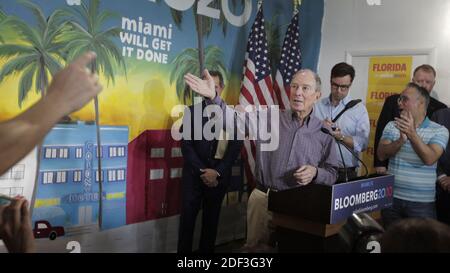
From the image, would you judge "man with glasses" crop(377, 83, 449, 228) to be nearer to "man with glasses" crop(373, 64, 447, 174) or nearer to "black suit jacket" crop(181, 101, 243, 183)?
"man with glasses" crop(373, 64, 447, 174)

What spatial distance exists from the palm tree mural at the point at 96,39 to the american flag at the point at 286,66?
1.88 m

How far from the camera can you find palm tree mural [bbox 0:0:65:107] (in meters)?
2.53

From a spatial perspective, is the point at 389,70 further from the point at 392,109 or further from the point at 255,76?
the point at 255,76

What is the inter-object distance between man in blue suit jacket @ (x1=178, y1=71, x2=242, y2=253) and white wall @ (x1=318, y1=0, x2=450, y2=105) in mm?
2117

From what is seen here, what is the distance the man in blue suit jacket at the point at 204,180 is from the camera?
338 centimetres

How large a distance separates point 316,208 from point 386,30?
345cm

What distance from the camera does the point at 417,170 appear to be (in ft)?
9.16

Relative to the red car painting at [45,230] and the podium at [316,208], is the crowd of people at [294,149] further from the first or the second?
the red car painting at [45,230]

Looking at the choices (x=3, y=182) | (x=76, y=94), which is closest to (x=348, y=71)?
(x=3, y=182)

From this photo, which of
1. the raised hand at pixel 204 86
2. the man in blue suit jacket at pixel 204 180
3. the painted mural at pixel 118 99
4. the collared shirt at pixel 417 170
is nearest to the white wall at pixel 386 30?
the painted mural at pixel 118 99

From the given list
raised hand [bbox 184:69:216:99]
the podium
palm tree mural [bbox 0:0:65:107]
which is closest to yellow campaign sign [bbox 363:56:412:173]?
the podium

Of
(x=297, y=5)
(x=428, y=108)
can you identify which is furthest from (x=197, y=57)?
(x=428, y=108)

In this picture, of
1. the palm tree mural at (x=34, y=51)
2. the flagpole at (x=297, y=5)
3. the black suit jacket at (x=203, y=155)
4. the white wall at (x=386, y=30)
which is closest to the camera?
the palm tree mural at (x=34, y=51)

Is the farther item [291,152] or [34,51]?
[34,51]
